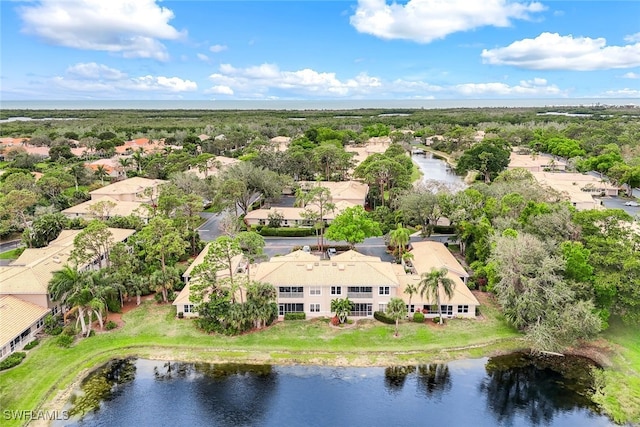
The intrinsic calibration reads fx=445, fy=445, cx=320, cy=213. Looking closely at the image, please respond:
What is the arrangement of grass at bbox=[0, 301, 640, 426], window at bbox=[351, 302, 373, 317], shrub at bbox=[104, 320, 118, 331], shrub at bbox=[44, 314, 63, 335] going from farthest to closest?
window at bbox=[351, 302, 373, 317] → shrub at bbox=[104, 320, 118, 331] → shrub at bbox=[44, 314, 63, 335] → grass at bbox=[0, 301, 640, 426]

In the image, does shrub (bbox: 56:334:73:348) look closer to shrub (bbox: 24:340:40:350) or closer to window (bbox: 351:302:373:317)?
shrub (bbox: 24:340:40:350)

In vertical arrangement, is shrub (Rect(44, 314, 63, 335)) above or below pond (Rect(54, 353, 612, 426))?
above

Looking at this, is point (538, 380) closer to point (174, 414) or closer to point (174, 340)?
point (174, 414)

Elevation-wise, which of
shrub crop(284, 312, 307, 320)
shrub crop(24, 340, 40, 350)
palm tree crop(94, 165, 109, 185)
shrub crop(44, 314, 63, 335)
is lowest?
shrub crop(284, 312, 307, 320)

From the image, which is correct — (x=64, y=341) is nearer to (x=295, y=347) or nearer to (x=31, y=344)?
(x=31, y=344)

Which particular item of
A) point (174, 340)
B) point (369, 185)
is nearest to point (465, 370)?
point (174, 340)

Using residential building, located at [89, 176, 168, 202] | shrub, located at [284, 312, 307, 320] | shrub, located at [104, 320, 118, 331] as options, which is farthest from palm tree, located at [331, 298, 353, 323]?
residential building, located at [89, 176, 168, 202]
